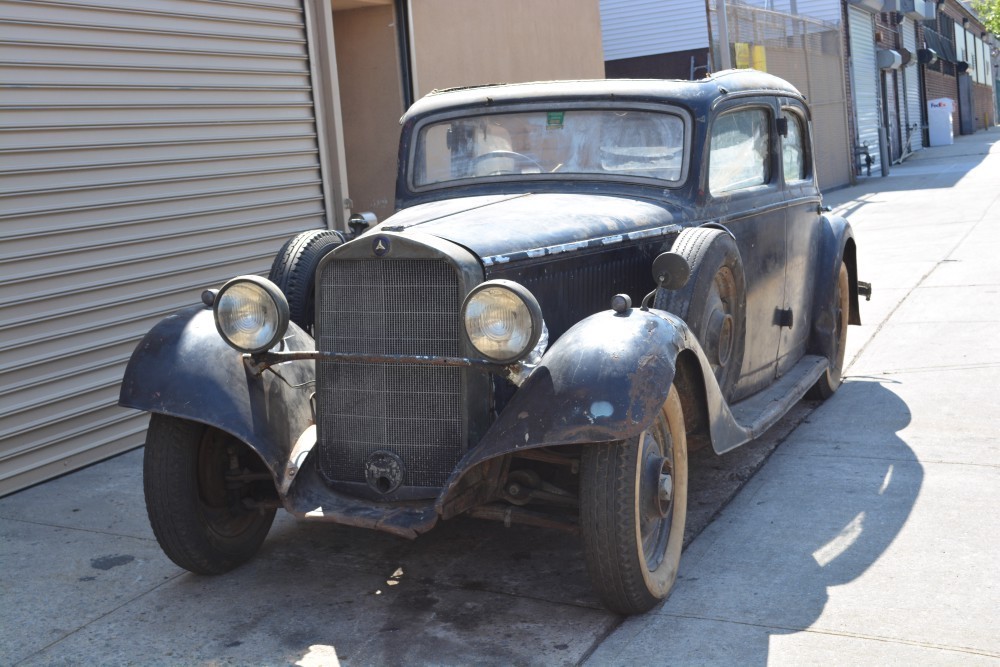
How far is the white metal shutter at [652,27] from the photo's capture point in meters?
23.5

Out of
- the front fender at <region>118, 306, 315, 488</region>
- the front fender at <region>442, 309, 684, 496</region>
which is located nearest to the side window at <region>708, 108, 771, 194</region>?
the front fender at <region>442, 309, 684, 496</region>

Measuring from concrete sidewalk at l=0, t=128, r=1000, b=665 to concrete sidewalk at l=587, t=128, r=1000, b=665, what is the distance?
10mm

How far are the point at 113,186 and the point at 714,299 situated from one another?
350 cm

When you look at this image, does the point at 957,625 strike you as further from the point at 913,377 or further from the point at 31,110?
the point at 31,110

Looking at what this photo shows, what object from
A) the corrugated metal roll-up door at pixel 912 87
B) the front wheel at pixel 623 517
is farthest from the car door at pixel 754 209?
the corrugated metal roll-up door at pixel 912 87

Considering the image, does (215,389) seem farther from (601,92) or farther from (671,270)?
(601,92)

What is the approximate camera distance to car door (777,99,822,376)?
558 cm

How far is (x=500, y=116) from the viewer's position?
16.2 feet

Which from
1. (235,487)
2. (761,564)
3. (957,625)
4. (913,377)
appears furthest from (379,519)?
(913,377)

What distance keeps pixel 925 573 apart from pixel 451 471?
1.69m

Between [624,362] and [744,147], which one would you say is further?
[744,147]

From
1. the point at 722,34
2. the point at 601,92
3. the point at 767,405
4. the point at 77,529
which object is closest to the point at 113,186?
the point at 77,529

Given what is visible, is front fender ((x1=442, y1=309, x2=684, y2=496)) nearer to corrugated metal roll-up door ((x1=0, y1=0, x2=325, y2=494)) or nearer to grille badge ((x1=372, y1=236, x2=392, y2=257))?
grille badge ((x1=372, y1=236, x2=392, y2=257))

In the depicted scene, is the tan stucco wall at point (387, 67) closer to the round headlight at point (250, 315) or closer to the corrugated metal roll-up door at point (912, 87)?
the round headlight at point (250, 315)
